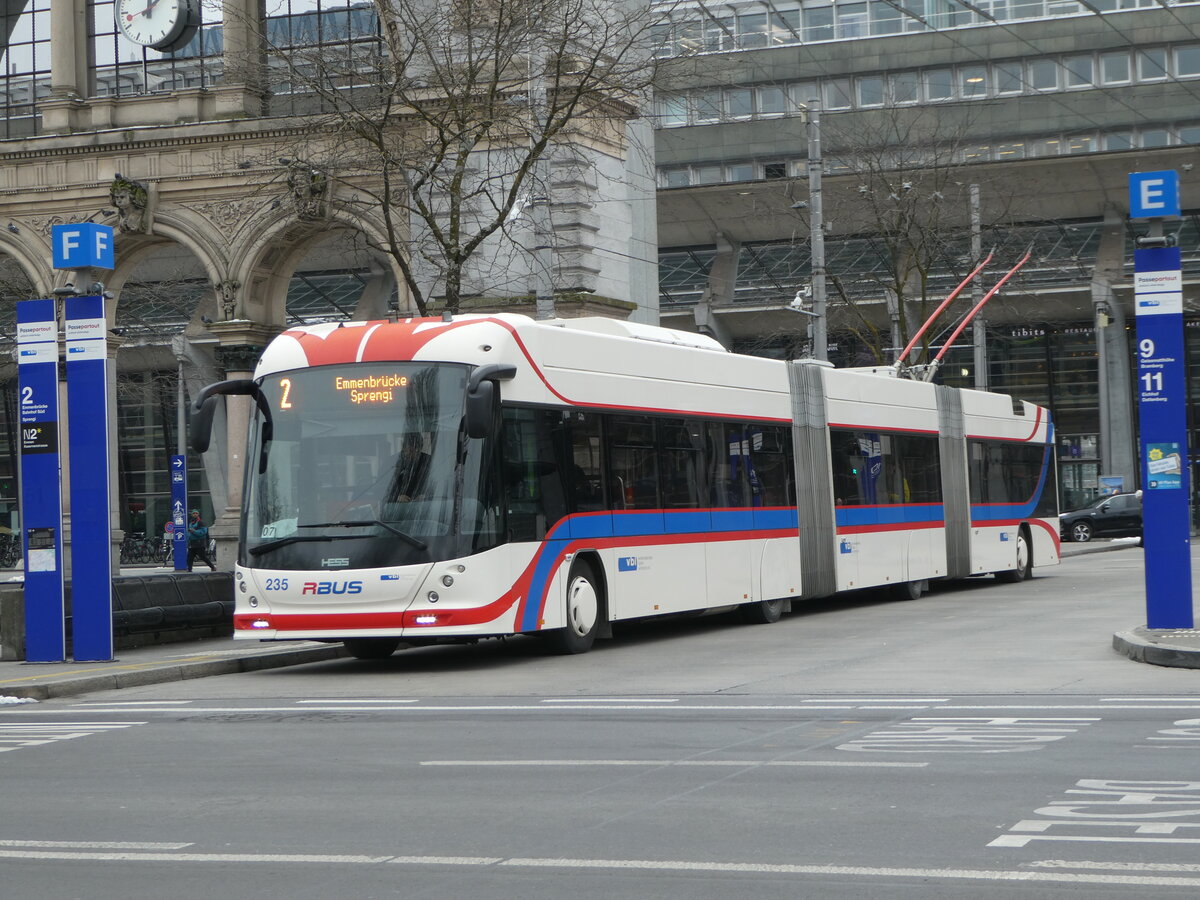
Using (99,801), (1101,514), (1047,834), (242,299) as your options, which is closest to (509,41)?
(242,299)

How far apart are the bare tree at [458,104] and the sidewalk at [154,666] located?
485 cm

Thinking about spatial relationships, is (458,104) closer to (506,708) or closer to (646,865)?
(506,708)

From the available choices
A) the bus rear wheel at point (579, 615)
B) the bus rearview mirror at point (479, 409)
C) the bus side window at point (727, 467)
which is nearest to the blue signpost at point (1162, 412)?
the bus rear wheel at point (579, 615)

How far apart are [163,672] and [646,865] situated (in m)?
10.6

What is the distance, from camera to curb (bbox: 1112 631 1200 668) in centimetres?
1433

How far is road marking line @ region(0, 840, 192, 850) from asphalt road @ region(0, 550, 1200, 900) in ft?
0.07

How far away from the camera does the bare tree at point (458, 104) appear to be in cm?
2291

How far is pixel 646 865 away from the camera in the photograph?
22.5ft

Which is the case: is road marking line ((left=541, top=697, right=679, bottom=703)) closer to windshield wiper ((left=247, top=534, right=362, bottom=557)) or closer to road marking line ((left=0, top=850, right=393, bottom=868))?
windshield wiper ((left=247, top=534, right=362, bottom=557))

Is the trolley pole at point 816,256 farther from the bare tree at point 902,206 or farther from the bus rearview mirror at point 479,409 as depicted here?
the bus rearview mirror at point 479,409

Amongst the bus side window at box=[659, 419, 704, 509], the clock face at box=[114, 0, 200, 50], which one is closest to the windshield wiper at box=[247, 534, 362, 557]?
the bus side window at box=[659, 419, 704, 509]

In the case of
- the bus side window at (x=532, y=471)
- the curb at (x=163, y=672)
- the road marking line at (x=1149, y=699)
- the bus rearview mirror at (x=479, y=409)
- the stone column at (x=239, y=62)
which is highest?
the stone column at (x=239, y=62)

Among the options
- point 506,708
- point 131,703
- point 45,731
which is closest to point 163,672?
point 131,703

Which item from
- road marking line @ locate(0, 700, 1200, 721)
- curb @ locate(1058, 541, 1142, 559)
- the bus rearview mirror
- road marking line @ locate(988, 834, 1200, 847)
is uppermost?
the bus rearview mirror
